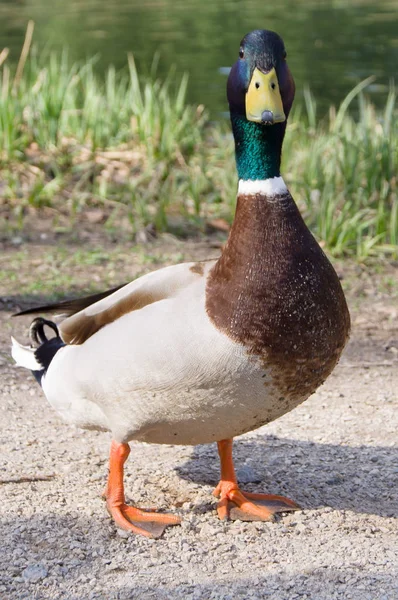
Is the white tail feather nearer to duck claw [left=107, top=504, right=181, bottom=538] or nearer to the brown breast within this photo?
duck claw [left=107, top=504, right=181, bottom=538]

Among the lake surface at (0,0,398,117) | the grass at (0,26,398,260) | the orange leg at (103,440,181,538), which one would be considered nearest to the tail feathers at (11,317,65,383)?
the orange leg at (103,440,181,538)

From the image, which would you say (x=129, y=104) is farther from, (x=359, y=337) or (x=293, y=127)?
(x=359, y=337)

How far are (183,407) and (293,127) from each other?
5.07 meters

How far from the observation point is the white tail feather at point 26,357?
3499 mm

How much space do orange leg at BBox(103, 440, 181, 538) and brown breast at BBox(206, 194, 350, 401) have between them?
0.62 metres

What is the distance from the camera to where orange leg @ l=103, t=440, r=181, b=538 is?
3088mm

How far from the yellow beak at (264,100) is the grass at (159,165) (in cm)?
307

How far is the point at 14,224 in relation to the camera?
6.43 metres

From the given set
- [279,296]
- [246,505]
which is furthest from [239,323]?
[246,505]

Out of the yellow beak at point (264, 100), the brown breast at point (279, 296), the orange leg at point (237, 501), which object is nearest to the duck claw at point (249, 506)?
the orange leg at point (237, 501)

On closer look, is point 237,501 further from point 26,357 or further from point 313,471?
point 26,357

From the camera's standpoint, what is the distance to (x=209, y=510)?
3.27 metres

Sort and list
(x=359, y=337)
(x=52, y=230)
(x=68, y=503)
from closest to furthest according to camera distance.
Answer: (x=68, y=503) < (x=359, y=337) < (x=52, y=230)

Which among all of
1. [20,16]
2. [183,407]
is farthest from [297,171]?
[20,16]
